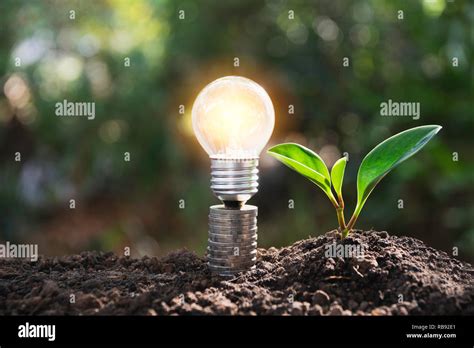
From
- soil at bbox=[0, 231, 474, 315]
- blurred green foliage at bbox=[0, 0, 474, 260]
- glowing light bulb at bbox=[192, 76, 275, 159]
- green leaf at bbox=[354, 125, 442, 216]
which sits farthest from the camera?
blurred green foliage at bbox=[0, 0, 474, 260]

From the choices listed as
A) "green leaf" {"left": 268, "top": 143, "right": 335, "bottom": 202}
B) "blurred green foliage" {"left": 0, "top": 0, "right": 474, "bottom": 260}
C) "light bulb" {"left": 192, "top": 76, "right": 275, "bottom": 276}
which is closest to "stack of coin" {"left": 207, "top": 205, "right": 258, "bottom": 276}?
"light bulb" {"left": 192, "top": 76, "right": 275, "bottom": 276}

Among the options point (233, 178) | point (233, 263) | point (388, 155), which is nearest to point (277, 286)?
point (233, 263)

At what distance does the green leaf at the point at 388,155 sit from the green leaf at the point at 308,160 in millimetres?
82

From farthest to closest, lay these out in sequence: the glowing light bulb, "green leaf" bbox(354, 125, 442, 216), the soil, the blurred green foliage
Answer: the blurred green foliage < the glowing light bulb < "green leaf" bbox(354, 125, 442, 216) < the soil

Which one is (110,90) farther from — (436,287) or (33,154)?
(436,287)

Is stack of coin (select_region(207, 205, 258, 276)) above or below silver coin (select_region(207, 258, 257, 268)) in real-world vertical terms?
above

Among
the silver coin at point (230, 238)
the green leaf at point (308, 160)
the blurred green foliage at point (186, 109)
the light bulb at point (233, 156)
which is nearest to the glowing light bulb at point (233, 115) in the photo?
the light bulb at point (233, 156)

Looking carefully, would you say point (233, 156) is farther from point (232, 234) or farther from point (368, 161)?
point (368, 161)

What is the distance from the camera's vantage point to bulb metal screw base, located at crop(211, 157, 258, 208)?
145cm

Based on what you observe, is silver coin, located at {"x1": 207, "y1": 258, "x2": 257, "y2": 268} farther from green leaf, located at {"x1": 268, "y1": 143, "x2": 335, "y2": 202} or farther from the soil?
green leaf, located at {"x1": 268, "y1": 143, "x2": 335, "y2": 202}

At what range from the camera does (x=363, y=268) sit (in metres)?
1.32

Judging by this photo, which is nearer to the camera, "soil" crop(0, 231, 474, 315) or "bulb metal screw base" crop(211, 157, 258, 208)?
"soil" crop(0, 231, 474, 315)

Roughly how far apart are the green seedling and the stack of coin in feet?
0.56

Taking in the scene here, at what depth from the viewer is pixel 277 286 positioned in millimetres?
1326
